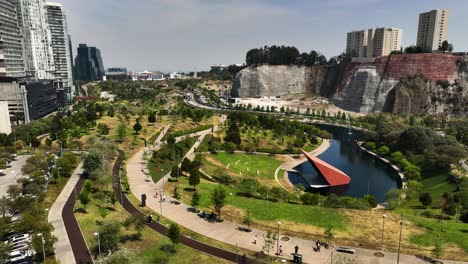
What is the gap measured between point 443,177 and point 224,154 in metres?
48.1

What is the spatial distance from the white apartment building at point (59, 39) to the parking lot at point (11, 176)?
399 ft

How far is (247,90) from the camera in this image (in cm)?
19750

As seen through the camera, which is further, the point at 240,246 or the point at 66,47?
the point at 66,47

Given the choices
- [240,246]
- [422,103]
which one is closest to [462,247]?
[240,246]

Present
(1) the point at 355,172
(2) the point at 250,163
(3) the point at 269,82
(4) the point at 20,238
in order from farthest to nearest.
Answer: (3) the point at 269,82, (1) the point at 355,172, (2) the point at 250,163, (4) the point at 20,238

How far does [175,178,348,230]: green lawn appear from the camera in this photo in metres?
41.2

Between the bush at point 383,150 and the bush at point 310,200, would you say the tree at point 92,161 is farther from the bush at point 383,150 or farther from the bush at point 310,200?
the bush at point 383,150

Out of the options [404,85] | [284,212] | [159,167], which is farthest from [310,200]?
[404,85]

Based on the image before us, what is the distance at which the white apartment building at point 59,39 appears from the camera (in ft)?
569

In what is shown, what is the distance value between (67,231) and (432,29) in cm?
19264

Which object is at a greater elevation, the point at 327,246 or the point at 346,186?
the point at 327,246

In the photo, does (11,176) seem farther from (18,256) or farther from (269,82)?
(269,82)

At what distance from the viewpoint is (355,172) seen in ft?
261

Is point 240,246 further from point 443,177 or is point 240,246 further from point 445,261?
point 443,177
